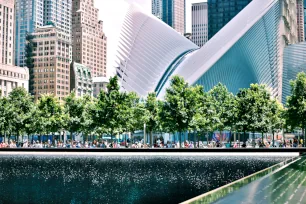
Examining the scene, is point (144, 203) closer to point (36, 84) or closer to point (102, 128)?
point (102, 128)

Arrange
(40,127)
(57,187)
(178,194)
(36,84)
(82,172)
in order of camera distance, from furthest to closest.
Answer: (36,84)
(40,127)
(82,172)
(57,187)
(178,194)

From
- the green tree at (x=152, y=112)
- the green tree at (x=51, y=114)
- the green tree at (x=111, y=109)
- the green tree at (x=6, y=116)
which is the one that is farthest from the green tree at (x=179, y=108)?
the green tree at (x=6, y=116)

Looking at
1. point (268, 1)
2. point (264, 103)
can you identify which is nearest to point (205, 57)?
point (268, 1)

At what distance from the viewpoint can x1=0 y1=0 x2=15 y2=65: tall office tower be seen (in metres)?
177

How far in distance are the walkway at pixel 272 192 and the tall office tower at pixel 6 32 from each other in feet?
565

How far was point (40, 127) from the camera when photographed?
239 ft

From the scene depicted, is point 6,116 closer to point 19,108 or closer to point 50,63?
point 19,108

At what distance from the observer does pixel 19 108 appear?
75.4m

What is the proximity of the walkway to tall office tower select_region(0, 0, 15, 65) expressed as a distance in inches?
6785

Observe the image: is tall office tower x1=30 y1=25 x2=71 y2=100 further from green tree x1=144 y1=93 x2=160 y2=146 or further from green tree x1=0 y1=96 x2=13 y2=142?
green tree x1=144 y1=93 x2=160 y2=146

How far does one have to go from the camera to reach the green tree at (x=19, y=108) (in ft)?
240

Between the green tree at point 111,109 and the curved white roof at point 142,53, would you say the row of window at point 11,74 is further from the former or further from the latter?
the green tree at point 111,109

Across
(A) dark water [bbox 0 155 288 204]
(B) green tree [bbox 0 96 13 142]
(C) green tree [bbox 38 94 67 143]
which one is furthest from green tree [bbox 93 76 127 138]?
(A) dark water [bbox 0 155 288 204]

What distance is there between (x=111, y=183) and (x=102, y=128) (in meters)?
43.1
